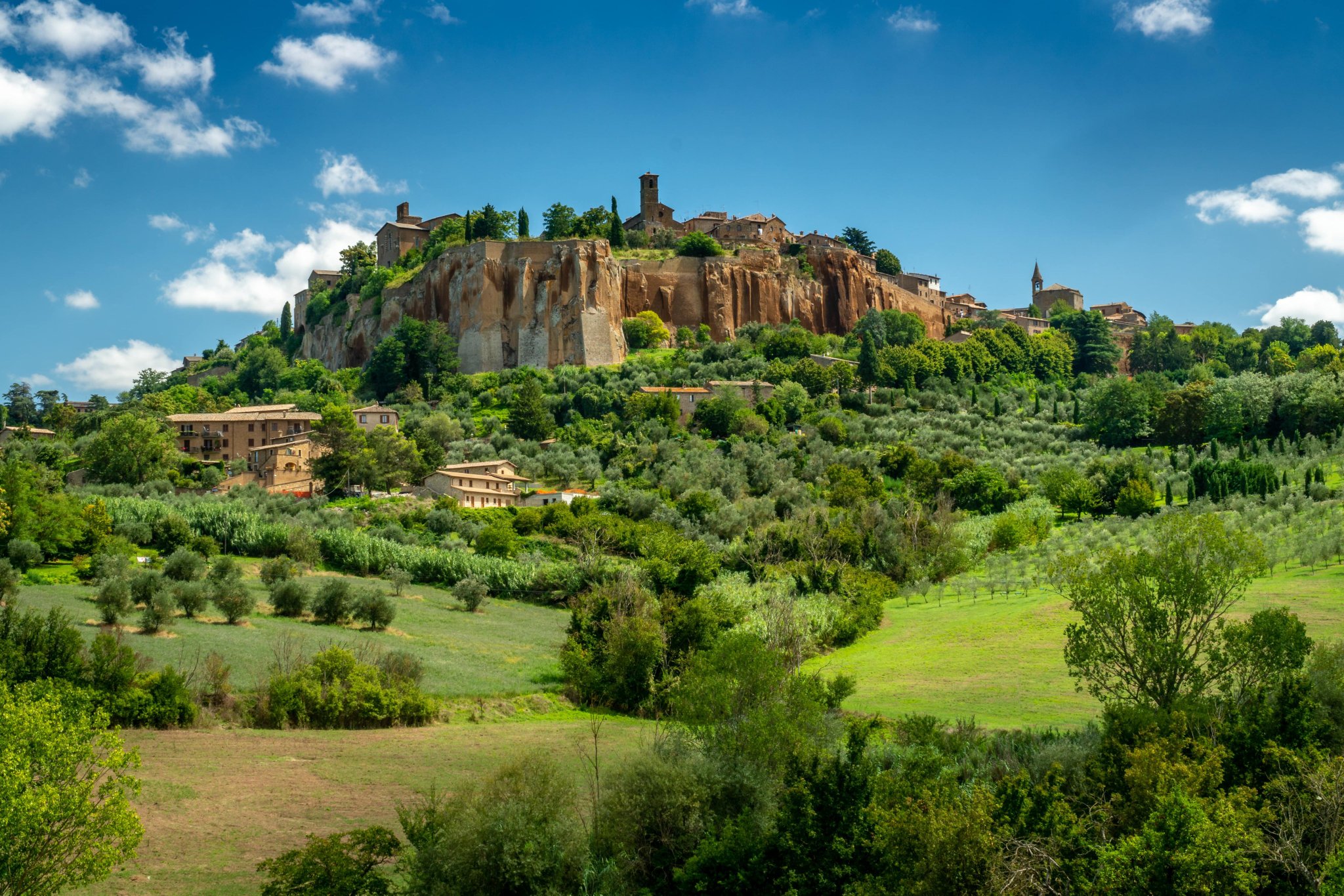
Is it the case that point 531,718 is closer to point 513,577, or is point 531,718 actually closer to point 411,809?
point 411,809

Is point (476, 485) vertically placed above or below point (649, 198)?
below

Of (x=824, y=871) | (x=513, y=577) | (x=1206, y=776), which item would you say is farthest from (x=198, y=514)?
(x=1206, y=776)

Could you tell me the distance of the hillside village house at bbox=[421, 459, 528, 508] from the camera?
5816 cm

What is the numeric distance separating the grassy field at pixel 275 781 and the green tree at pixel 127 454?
3434 centimetres

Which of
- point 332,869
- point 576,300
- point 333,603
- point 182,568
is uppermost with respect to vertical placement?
point 576,300

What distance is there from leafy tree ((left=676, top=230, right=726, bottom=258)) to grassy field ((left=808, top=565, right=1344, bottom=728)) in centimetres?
5766

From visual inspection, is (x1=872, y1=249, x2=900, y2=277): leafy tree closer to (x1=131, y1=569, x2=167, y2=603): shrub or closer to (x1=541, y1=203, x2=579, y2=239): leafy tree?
(x1=541, y1=203, x2=579, y2=239): leafy tree

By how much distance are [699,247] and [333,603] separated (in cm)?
6366

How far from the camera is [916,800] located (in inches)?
733

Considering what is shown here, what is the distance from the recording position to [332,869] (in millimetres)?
17172

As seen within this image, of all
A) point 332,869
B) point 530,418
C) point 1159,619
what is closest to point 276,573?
point 332,869

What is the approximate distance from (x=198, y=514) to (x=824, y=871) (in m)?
35.5

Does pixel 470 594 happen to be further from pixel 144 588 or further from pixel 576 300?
pixel 576 300

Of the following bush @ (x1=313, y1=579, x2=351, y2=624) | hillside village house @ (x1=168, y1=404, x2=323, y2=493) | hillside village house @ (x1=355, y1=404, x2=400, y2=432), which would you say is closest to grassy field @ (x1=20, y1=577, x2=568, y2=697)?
bush @ (x1=313, y1=579, x2=351, y2=624)
